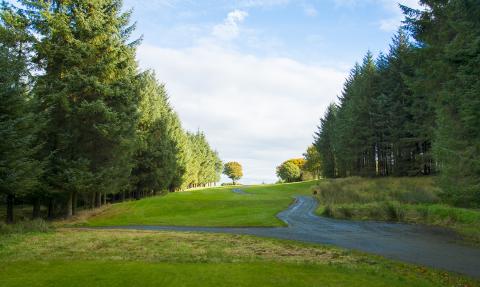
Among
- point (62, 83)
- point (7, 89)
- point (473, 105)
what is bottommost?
point (473, 105)

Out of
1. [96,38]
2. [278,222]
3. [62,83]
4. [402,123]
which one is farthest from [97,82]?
[402,123]

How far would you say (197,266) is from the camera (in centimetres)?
1055

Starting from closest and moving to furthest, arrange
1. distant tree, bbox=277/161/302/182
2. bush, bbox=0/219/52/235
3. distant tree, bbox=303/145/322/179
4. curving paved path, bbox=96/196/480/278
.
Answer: curving paved path, bbox=96/196/480/278
bush, bbox=0/219/52/235
distant tree, bbox=303/145/322/179
distant tree, bbox=277/161/302/182

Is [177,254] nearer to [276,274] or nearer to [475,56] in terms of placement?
[276,274]

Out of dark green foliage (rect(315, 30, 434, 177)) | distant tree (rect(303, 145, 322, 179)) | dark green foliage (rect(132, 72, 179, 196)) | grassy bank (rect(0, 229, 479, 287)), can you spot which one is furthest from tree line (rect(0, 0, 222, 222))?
distant tree (rect(303, 145, 322, 179))

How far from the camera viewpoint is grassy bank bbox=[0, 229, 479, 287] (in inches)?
343

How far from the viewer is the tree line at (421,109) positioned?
1953cm

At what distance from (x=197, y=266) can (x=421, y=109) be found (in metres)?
39.4

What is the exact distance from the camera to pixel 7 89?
69.0 ft

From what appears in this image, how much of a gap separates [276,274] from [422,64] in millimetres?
23496

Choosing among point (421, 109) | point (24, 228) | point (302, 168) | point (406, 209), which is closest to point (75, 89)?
point (24, 228)

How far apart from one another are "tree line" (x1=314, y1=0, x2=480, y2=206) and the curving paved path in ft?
12.6

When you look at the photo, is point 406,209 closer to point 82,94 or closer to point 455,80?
point 455,80

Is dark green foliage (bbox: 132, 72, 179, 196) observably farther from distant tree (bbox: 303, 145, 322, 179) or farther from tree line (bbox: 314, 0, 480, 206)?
distant tree (bbox: 303, 145, 322, 179)
